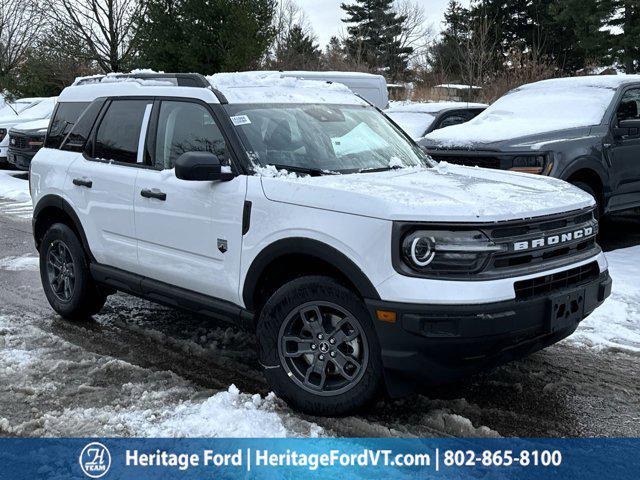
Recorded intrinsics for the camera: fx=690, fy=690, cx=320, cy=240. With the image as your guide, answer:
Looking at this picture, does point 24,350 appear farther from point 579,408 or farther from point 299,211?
point 579,408

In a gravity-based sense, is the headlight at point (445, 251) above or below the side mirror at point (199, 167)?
below

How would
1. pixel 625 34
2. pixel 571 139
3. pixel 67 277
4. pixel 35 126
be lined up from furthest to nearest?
pixel 625 34 < pixel 35 126 < pixel 571 139 < pixel 67 277

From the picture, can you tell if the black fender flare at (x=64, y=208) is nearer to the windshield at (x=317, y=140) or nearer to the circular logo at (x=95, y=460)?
the windshield at (x=317, y=140)

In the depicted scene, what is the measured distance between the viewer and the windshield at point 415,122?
10.7 meters

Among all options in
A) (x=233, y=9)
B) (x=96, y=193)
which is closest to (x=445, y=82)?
(x=233, y=9)

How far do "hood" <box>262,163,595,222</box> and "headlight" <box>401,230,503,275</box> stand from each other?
0.25ft

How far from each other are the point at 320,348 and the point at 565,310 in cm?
129

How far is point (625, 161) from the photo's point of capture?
306 inches

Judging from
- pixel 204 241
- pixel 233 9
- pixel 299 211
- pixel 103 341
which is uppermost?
pixel 233 9

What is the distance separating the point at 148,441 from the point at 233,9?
18.0 meters

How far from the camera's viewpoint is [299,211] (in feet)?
12.1

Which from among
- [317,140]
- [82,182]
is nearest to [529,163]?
[317,140]

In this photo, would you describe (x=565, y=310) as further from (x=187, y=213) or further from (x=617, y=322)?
(x=187, y=213)

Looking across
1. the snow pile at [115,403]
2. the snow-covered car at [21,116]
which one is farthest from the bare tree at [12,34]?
the snow pile at [115,403]
